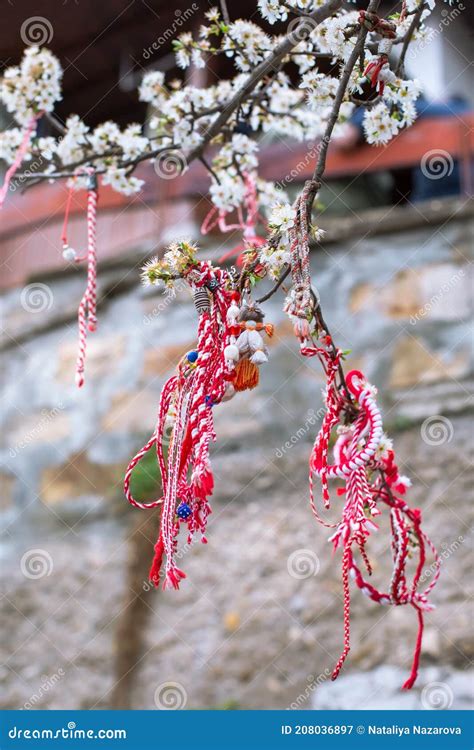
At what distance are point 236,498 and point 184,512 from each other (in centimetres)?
265

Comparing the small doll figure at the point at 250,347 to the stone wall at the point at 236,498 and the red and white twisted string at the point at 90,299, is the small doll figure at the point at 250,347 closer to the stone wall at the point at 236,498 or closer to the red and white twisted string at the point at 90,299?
the red and white twisted string at the point at 90,299

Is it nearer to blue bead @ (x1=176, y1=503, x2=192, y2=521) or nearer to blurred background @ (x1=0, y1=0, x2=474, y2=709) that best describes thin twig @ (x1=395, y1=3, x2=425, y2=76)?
blue bead @ (x1=176, y1=503, x2=192, y2=521)

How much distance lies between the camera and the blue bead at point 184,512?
59.3 inches

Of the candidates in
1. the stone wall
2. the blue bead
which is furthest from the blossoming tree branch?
the stone wall

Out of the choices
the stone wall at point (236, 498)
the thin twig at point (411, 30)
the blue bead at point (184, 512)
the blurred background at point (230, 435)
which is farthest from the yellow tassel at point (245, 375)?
the stone wall at point (236, 498)

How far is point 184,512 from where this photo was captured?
4.95 feet

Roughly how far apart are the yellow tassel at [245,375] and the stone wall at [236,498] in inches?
92.3

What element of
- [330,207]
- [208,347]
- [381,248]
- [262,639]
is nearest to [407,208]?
[381,248]

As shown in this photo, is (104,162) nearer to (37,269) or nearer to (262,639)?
(262,639)

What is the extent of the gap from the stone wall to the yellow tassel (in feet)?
7.69

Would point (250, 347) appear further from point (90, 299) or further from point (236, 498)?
point (236, 498)

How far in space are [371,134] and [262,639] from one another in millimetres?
2468

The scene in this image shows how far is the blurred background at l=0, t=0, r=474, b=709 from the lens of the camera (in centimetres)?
371

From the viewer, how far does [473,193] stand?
4445 mm
